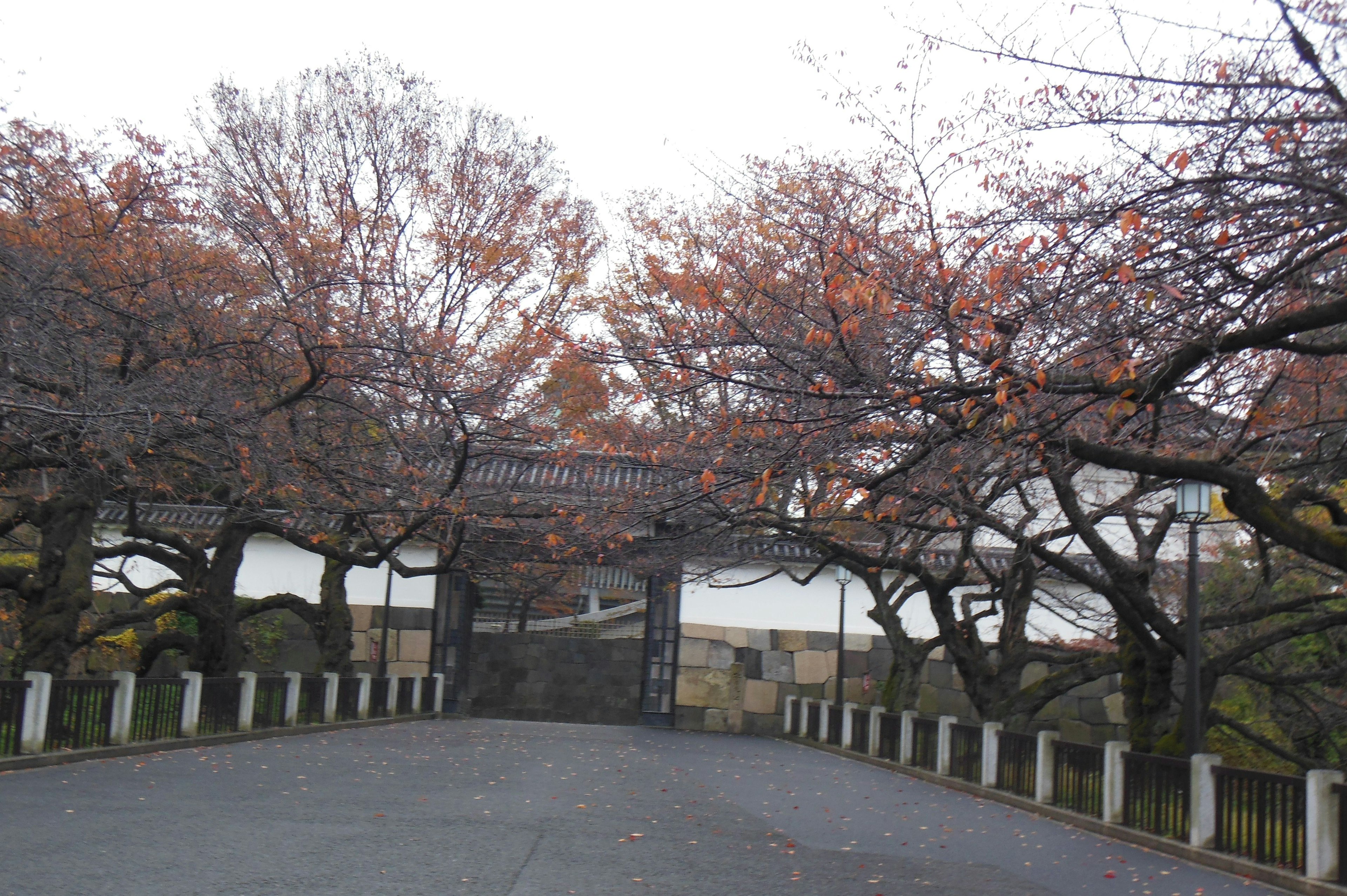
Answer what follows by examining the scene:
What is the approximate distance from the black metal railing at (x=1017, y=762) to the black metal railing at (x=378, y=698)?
12.2 meters

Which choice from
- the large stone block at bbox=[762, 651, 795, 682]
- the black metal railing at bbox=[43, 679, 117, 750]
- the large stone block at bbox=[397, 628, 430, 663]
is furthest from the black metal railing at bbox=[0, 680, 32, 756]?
the large stone block at bbox=[762, 651, 795, 682]

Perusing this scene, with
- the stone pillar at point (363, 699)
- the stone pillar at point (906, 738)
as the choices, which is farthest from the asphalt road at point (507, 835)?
the stone pillar at point (363, 699)

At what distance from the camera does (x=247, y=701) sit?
16406 mm

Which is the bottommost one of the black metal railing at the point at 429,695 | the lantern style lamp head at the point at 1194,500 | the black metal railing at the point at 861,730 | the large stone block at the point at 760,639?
the black metal railing at the point at 429,695

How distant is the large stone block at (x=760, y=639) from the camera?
26.5 meters

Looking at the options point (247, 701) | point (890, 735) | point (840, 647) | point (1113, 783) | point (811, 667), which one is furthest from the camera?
point (811, 667)

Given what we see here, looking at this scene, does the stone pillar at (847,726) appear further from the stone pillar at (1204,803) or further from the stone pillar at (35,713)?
the stone pillar at (35,713)

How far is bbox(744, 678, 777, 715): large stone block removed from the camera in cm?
2636

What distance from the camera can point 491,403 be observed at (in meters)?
16.9

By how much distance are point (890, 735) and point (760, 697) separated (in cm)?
833

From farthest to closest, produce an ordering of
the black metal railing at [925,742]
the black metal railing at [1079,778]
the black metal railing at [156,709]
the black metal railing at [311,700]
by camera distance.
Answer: the black metal railing at [311,700] < the black metal railing at [925,742] < the black metal railing at [156,709] < the black metal railing at [1079,778]

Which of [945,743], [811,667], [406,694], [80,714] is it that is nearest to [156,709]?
[80,714]

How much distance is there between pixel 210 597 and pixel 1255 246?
14.9 metres

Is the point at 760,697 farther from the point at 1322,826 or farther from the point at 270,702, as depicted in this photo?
the point at 1322,826
